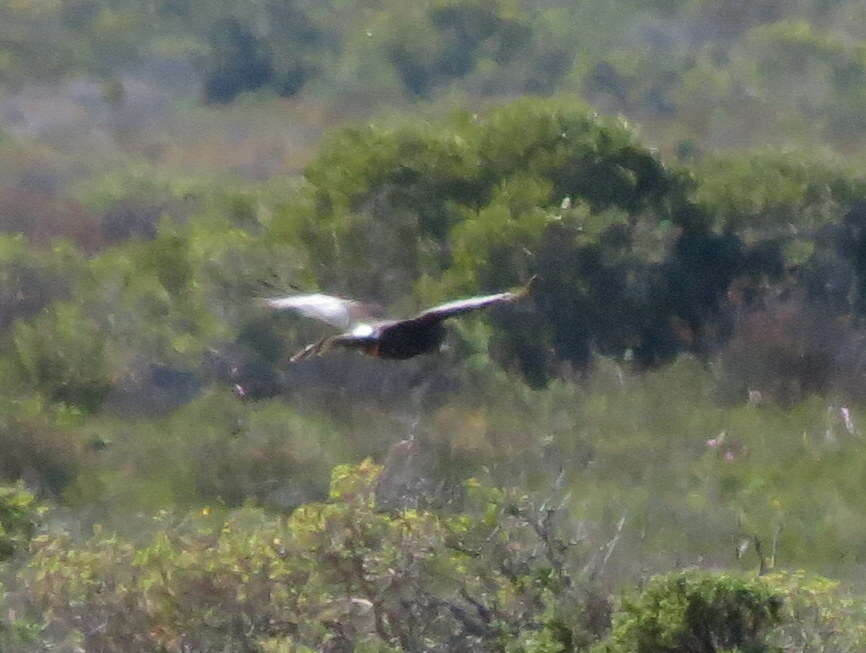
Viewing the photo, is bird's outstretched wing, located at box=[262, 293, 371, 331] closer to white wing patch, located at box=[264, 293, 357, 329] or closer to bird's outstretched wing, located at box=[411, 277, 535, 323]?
white wing patch, located at box=[264, 293, 357, 329]

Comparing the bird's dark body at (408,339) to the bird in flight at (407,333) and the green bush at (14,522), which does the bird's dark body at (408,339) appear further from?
the green bush at (14,522)

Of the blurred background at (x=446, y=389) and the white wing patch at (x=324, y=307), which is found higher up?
the white wing patch at (x=324, y=307)

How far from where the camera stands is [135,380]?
1864 cm

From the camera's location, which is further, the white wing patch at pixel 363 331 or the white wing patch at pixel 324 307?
the white wing patch at pixel 324 307

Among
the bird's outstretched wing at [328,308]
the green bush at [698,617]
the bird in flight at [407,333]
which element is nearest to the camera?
the bird in flight at [407,333]

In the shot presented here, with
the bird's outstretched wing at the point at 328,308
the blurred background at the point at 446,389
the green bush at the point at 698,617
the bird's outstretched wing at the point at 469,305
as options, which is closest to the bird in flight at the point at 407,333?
the bird's outstretched wing at the point at 469,305

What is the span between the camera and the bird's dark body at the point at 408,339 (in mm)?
6988

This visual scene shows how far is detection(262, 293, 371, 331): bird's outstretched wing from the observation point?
784cm

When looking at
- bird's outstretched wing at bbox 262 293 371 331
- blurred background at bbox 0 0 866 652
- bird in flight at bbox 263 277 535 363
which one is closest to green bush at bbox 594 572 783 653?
blurred background at bbox 0 0 866 652

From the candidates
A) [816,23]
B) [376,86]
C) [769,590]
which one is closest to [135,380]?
[769,590]

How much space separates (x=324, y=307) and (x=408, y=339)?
974 mm

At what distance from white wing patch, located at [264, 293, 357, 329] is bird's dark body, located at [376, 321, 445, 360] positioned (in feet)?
2.23

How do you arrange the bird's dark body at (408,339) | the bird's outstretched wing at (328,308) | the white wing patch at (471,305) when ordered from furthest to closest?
the bird's outstretched wing at (328,308) → the bird's dark body at (408,339) → the white wing patch at (471,305)

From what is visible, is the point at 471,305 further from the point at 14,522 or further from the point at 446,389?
the point at 446,389
